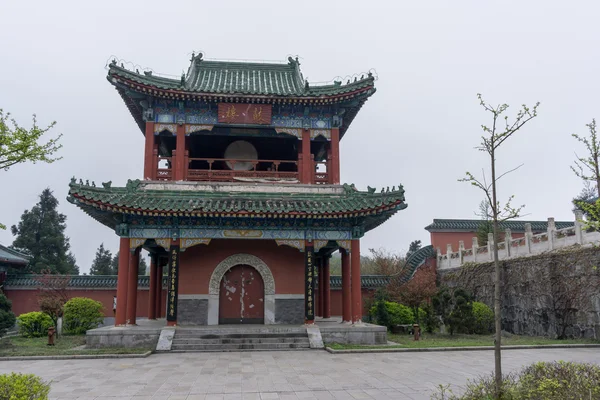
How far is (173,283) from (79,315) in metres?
6.38

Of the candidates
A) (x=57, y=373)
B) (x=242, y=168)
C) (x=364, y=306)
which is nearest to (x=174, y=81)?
(x=242, y=168)

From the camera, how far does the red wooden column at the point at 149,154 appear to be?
16531 mm

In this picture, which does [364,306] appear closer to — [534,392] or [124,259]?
[124,259]

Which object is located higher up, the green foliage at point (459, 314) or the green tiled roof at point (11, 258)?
the green tiled roof at point (11, 258)

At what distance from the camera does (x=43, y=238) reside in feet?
111

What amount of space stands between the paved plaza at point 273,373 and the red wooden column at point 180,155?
653cm

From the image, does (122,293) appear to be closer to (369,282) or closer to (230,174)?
(230,174)

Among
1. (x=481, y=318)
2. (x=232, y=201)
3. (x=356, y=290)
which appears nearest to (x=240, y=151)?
(x=232, y=201)

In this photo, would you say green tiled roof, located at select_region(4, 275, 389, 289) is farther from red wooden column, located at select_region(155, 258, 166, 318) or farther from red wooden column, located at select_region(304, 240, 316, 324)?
red wooden column, located at select_region(304, 240, 316, 324)

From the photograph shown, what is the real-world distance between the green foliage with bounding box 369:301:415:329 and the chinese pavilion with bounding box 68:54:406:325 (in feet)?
13.7

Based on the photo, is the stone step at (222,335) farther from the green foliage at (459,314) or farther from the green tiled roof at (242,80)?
the green tiled roof at (242,80)

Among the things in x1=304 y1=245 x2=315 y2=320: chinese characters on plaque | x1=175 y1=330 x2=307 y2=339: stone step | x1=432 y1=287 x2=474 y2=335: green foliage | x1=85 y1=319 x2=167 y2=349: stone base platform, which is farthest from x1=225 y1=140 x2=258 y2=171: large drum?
x1=432 y1=287 x2=474 y2=335: green foliage

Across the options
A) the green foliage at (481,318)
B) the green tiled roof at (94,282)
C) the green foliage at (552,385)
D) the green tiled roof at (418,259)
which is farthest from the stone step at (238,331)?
the green tiled roof at (418,259)

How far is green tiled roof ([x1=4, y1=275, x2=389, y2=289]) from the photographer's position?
21.8 meters
